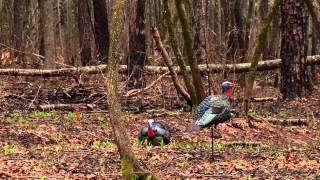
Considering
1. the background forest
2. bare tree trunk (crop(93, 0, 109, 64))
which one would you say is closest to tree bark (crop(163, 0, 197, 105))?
the background forest

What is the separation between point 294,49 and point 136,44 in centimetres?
445

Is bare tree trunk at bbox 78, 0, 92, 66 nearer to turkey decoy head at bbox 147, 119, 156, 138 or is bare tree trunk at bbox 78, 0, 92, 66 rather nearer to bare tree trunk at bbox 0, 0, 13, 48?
bare tree trunk at bbox 0, 0, 13, 48

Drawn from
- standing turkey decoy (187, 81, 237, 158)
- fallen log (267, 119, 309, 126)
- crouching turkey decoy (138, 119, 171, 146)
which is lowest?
fallen log (267, 119, 309, 126)

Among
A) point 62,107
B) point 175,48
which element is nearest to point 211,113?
point 175,48

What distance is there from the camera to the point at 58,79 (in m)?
18.3

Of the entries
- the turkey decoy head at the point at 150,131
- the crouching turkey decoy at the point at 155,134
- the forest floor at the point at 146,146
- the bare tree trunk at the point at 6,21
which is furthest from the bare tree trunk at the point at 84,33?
the turkey decoy head at the point at 150,131

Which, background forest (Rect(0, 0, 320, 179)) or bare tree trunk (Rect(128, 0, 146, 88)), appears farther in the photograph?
bare tree trunk (Rect(128, 0, 146, 88))

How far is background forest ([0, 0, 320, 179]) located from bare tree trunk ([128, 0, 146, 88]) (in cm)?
3

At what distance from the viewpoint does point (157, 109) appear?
14.3 metres

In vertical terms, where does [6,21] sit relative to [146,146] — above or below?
above

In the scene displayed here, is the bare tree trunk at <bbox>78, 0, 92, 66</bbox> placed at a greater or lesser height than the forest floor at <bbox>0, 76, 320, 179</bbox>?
greater

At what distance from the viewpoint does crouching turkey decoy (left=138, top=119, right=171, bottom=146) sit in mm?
9765

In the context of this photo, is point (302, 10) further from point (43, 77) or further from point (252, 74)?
point (43, 77)

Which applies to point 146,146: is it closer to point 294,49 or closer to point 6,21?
point 294,49
